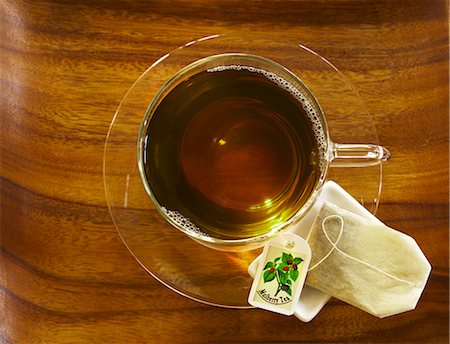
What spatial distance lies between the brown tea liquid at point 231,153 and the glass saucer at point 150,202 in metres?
0.08

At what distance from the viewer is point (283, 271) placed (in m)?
1.03

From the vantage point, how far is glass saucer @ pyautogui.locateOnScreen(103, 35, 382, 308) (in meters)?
1.11

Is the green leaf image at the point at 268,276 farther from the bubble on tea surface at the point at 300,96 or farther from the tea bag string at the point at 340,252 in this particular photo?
the bubble on tea surface at the point at 300,96

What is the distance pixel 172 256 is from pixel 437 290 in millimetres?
446

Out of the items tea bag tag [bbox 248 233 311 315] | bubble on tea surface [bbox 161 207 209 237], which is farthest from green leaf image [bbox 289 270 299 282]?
bubble on tea surface [bbox 161 207 209 237]

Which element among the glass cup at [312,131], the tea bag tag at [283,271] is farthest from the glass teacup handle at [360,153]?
the tea bag tag at [283,271]

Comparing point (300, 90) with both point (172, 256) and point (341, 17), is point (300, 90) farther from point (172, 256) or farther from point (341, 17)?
point (172, 256)

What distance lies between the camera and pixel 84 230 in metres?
1.16

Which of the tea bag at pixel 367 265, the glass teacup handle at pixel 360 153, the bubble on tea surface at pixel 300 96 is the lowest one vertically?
the tea bag at pixel 367 265

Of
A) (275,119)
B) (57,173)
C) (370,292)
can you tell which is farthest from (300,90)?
(57,173)

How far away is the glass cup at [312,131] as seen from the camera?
1012 millimetres

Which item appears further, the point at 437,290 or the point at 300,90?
the point at 437,290

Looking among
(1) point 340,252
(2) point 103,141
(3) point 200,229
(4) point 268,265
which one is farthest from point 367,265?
(2) point 103,141

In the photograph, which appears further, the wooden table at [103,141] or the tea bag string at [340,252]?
the wooden table at [103,141]
